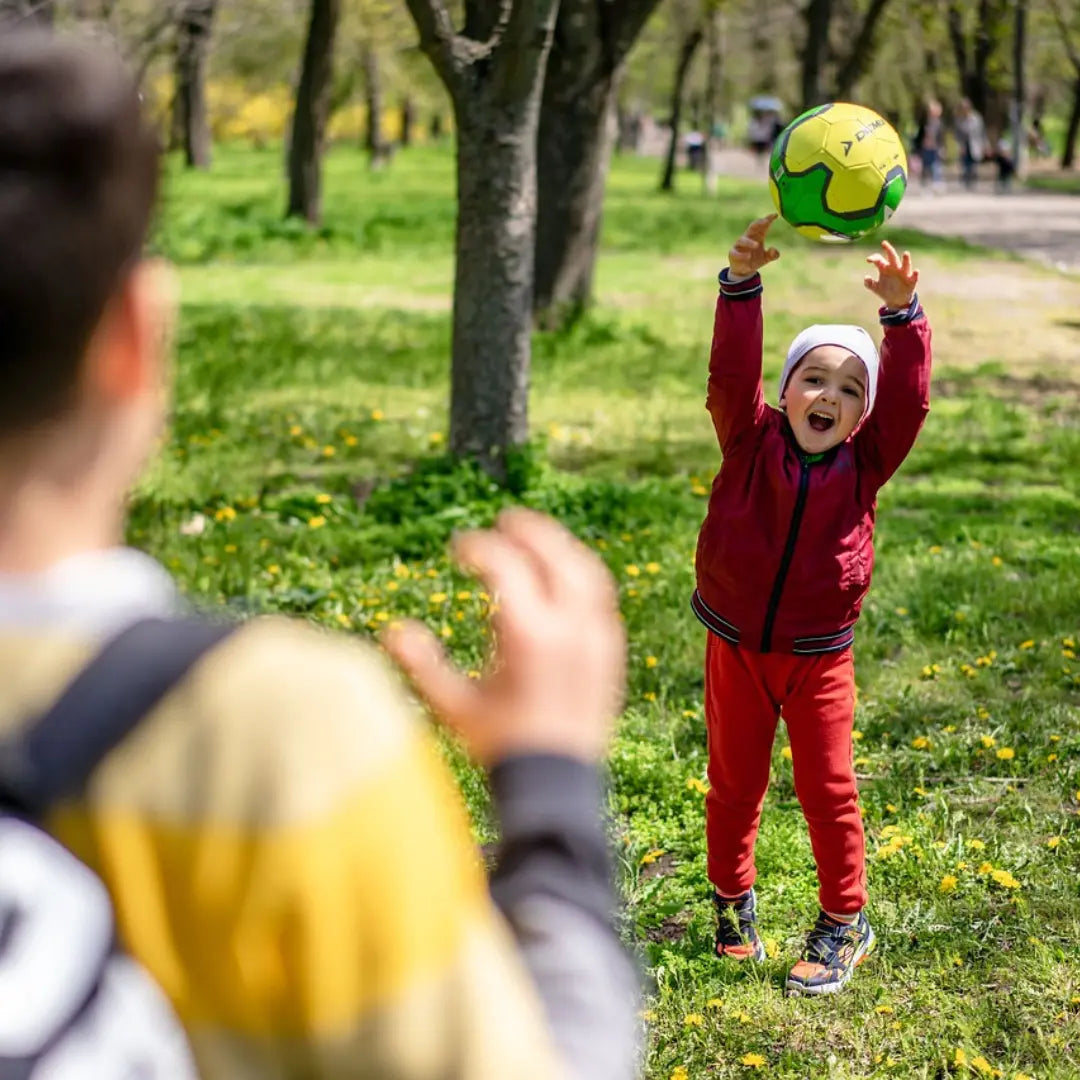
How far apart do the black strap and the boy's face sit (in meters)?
2.71

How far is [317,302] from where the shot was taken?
49.4 ft

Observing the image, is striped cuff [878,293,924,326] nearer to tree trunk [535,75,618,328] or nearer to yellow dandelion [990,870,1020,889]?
yellow dandelion [990,870,1020,889]

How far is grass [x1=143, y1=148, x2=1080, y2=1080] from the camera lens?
11.8 ft

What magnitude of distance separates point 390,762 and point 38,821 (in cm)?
23

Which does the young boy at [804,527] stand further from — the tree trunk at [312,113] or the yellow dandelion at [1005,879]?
the tree trunk at [312,113]

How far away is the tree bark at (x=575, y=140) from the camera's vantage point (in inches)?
439

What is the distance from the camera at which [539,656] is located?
112cm

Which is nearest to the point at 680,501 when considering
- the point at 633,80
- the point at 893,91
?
the point at 633,80

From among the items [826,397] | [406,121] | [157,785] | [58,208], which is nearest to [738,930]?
[826,397]

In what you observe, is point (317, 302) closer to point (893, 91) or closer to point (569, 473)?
point (569, 473)

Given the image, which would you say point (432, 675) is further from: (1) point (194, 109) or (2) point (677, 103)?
(1) point (194, 109)

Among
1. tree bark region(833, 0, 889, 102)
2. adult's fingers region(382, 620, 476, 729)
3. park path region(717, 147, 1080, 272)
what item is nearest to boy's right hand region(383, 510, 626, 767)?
adult's fingers region(382, 620, 476, 729)

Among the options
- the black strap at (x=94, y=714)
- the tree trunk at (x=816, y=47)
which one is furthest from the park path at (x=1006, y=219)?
the black strap at (x=94, y=714)

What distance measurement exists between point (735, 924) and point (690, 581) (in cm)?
278
